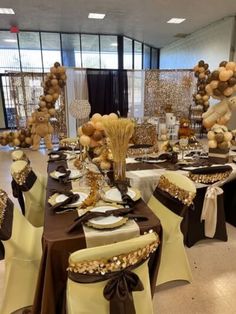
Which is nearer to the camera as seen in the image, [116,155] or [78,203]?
[78,203]

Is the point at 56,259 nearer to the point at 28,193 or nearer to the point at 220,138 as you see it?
the point at 28,193

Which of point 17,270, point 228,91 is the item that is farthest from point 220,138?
point 17,270

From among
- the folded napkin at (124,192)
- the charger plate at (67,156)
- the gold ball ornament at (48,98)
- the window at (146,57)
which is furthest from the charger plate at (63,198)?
the window at (146,57)

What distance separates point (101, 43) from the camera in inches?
359

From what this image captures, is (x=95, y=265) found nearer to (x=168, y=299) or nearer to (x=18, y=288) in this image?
(x=18, y=288)

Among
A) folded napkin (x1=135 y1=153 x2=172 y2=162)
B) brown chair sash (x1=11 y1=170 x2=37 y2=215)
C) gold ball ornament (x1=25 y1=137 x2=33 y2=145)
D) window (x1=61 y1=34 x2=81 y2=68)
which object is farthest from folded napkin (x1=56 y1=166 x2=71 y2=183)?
window (x1=61 y1=34 x2=81 y2=68)

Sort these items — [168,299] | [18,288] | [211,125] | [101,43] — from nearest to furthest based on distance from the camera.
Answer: [18,288], [168,299], [211,125], [101,43]

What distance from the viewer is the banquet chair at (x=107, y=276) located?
0.95m

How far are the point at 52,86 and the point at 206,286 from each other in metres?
5.40

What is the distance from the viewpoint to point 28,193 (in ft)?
7.07

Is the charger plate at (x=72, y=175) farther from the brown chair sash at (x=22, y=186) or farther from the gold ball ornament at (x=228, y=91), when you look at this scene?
the gold ball ornament at (x=228, y=91)

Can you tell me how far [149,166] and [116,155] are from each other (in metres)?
0.74

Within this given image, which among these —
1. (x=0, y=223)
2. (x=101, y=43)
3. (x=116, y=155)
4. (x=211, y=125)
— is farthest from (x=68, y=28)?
(x=0, y=223)

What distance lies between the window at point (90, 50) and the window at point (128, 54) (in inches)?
44.0
